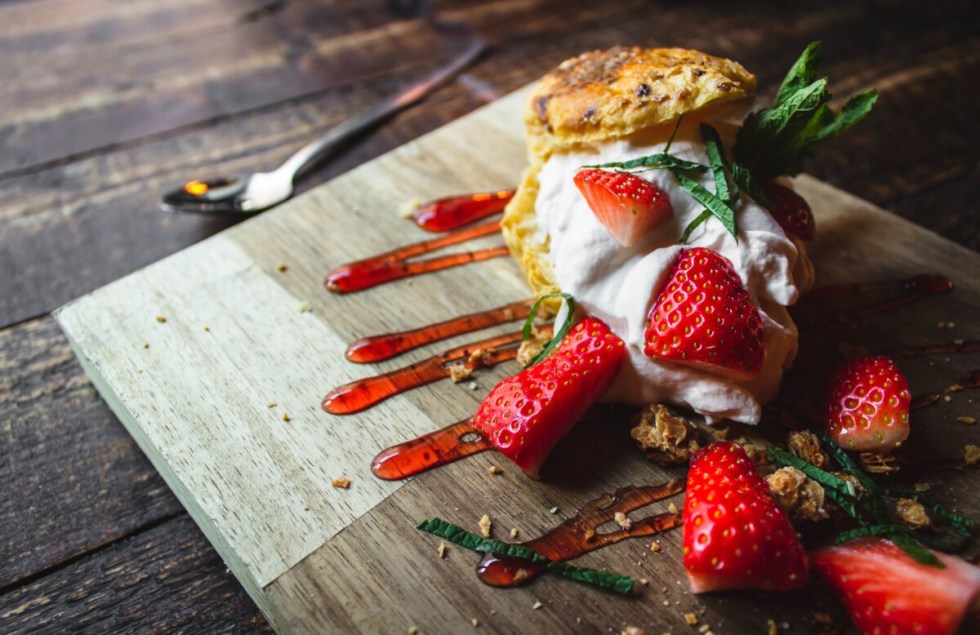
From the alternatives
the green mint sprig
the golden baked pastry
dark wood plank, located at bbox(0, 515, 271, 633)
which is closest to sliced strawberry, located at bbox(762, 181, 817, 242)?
the green mint sprig

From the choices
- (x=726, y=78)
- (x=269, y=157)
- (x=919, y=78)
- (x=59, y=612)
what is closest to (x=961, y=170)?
(x=919, y=78)

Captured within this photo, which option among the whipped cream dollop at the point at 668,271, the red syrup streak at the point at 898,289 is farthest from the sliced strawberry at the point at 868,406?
the red syrup streak at the point at 898,289

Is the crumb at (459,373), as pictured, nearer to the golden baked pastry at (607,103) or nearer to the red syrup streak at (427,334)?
the red syrup streak at (427,334)

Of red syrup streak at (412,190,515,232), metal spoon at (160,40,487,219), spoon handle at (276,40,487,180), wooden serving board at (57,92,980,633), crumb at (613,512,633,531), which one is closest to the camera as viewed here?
wooden serving board at (57,92,980,633)

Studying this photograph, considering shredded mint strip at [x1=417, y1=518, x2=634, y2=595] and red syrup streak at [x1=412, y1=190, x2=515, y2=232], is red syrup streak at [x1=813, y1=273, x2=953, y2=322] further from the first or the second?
shredded mint strip at [x1=417, y1=518, x2=634, y2=595]

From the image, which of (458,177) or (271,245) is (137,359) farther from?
(458,177)

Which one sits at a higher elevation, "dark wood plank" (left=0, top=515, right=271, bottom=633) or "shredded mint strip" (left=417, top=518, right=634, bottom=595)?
"shredded mint strip" (left=417, top=518, right=634, bottom=595)

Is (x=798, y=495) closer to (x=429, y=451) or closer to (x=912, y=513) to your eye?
(x=912, y=513)

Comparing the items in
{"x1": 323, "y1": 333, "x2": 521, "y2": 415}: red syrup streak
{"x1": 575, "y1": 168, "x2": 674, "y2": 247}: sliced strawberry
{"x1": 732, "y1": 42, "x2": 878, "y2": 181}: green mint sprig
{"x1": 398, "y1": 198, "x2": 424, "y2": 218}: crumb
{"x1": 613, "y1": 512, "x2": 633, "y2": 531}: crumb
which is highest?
{"x1": 732, "y1": 42, "x2": 878, "y2": 181}: green mint sprig
